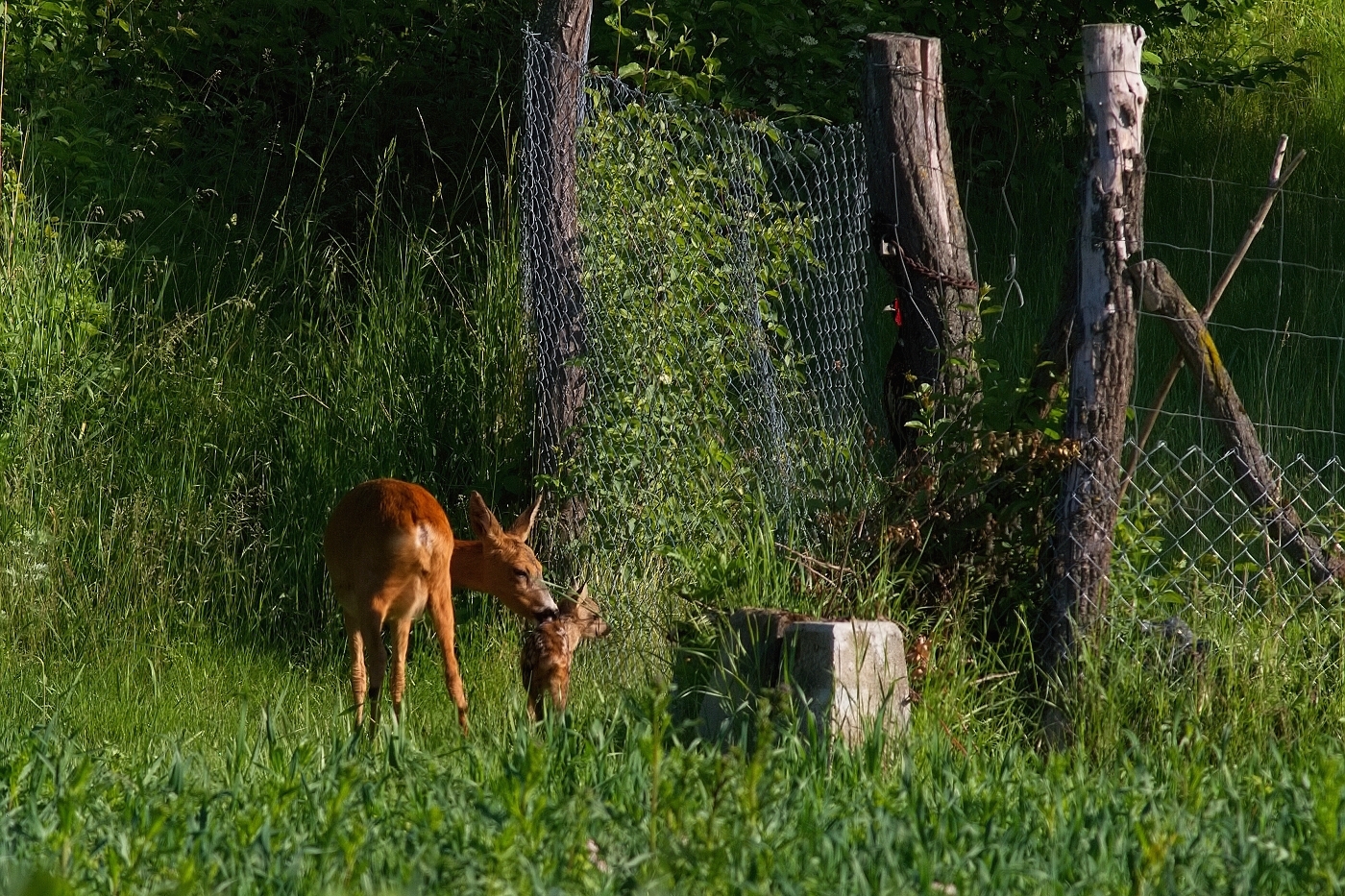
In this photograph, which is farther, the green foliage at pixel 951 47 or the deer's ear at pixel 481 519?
the green foliage at pixel 951 47

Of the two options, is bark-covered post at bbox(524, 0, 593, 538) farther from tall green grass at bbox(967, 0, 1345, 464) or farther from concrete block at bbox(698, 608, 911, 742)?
tall green grass at bbox(967, 0, 1345, 464)

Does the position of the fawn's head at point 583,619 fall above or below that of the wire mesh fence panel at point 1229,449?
below

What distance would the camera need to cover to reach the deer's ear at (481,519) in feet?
20.9

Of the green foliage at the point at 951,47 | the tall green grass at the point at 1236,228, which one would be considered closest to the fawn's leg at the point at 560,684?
the tall green grass at the point at 1236,228

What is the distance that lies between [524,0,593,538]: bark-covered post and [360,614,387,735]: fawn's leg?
124 centimetres

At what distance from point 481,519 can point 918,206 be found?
2151mm

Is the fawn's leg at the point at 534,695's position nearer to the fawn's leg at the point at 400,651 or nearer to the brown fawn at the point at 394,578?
the brown fawn at the point at 394,578

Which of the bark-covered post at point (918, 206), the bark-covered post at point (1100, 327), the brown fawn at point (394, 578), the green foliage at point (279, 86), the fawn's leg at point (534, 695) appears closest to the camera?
the bark-covered post at point (1100, 327)

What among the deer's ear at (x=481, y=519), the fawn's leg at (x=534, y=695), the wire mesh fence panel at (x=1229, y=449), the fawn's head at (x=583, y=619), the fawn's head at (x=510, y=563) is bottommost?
the fawn's leg at (x=534, y=695)

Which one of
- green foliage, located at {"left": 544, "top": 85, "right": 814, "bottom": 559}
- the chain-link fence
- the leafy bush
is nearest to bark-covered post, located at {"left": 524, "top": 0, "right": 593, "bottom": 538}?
the chain-link fence

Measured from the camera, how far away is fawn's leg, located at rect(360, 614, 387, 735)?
5.90 metres

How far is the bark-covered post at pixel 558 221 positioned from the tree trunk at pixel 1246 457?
2670 millimetres

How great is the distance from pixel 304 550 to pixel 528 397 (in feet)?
4.11

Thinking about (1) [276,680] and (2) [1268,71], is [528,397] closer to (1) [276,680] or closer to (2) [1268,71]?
(1) [276,680]
